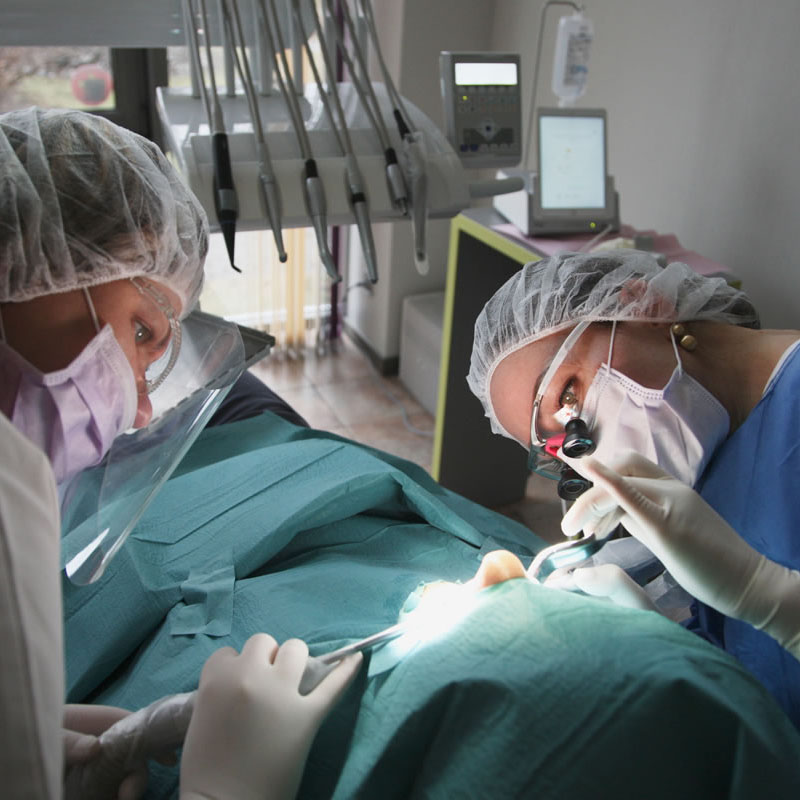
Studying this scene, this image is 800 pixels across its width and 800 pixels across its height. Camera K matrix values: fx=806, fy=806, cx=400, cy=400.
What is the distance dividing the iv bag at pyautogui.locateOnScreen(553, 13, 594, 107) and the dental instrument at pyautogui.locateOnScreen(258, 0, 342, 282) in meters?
1.19

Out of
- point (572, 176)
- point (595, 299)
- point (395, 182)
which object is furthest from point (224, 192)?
point (572, 176)

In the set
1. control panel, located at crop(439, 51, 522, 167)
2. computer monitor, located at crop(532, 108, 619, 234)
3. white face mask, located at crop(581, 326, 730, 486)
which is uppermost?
control panel, located at crop(439, 51, 522, 167)

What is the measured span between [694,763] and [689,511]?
0.33m

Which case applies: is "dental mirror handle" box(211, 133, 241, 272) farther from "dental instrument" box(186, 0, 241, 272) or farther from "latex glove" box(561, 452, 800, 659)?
"latex glove" box(561, 452, 800, 659)

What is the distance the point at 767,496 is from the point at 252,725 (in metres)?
0.75

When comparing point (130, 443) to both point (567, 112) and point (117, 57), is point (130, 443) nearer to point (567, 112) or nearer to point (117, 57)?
point (567, 112)

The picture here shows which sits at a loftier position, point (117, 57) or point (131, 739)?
point (117, 57)

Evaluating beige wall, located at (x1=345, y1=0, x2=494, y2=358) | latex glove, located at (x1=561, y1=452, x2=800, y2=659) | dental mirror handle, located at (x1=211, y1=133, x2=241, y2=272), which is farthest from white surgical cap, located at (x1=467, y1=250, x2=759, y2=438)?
beige wall, located at (x1=345, y1=0, x2=494, y2=358)

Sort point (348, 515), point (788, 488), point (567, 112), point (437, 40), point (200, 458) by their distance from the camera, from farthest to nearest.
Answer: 1. point (437, 40)
2. point (567, 112)
3. point (200, 458)
4. point (348, 515)
5. point (788, 488)

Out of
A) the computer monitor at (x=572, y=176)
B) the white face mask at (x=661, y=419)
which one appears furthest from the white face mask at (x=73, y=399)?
the computer monitor at (x=572, y=176)

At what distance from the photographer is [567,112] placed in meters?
2.24

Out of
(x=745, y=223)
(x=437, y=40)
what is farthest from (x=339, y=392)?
(x=745, y=223)

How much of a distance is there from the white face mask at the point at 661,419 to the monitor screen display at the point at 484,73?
0.73 meters

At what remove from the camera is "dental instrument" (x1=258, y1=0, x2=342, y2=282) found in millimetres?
1270
